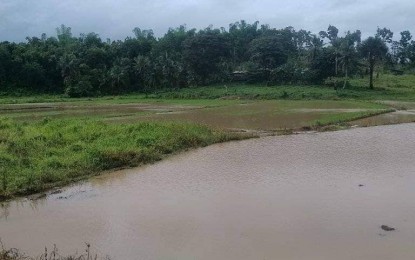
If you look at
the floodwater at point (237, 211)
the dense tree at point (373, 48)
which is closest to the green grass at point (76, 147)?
the floodwater at point (237, 211)

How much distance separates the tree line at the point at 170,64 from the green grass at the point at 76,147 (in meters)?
27.4

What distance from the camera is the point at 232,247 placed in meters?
7.48

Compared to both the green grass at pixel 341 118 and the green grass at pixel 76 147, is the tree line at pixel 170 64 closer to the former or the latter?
the green grass at pixel 341 118

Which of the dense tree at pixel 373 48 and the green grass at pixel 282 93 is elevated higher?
the dense tree at pixel 373 48

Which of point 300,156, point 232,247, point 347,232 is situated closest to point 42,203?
point 232,247

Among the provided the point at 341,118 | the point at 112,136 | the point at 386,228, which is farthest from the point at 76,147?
the point at 341,118

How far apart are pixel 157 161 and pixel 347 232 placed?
7.75 metres

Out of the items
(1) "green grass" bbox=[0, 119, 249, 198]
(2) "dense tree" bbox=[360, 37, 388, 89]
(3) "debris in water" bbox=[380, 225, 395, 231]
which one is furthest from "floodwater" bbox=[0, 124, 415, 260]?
(2) "dense tree" bbox=[360, 37, 388, 89]

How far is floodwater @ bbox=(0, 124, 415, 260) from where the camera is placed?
747cm

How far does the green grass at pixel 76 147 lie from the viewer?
38.4ft

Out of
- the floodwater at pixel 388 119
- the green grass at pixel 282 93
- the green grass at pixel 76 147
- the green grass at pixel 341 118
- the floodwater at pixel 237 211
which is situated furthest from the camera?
the green grass at pixel 282 93

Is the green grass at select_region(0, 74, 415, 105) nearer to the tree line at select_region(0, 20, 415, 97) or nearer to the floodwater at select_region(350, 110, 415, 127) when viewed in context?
the tree line at select_region(0, 20, 415, 97)

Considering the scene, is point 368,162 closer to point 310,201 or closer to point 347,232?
point 310,201

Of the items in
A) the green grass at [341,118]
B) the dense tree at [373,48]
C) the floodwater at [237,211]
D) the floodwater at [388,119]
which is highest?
the dense tree at [373,48]
